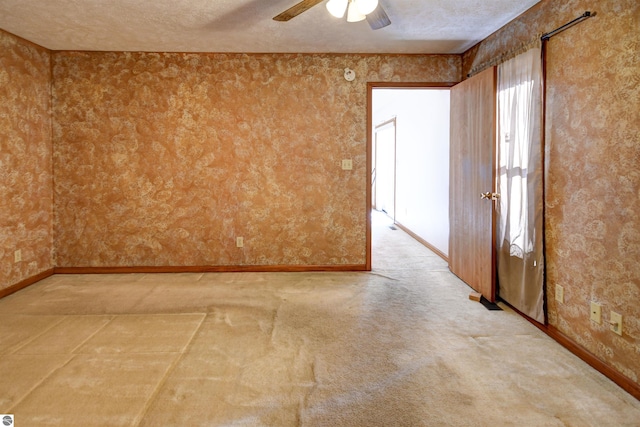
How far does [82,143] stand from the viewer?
13.9ft

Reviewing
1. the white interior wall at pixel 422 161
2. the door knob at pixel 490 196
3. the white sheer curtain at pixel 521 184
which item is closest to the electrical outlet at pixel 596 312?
the white sheer curtain at pixel 521 184

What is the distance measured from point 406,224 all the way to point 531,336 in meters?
4.46

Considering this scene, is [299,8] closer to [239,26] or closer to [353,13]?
[353,13]

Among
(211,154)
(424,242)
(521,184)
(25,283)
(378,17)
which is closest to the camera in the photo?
(378,17)

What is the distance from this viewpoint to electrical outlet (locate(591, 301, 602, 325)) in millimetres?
2268

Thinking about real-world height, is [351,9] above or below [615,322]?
above

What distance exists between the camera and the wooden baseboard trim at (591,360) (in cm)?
202

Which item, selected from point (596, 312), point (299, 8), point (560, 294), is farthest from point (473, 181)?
point (299, 8)

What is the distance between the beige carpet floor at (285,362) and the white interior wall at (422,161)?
182 centimetres

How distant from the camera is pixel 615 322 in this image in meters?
2.15

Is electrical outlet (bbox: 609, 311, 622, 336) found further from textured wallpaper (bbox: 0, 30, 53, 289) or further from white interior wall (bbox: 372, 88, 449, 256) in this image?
textured wallpaper (bbox: 0, 30, 53, 289)

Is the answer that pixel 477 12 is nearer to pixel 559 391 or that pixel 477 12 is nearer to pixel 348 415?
pixel 559 391

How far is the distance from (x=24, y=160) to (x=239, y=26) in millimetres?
2467

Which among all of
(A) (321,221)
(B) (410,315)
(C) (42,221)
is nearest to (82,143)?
(C) (42,221)
